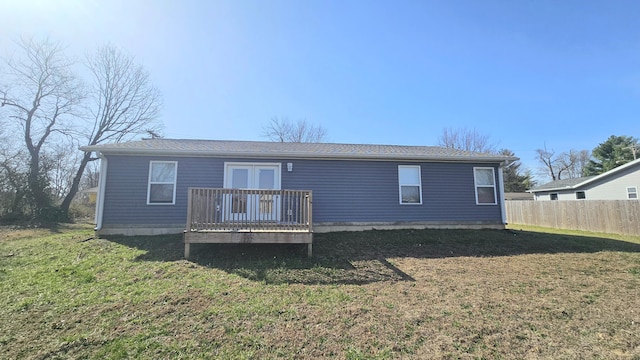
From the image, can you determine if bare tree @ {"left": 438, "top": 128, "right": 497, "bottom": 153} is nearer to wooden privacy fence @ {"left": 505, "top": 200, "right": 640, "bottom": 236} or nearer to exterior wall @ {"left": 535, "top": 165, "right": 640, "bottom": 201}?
exterior wall @ {"left": 535, "top": 165, "right": 640, "bottom": 201}

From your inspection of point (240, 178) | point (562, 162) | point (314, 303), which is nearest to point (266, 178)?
point (240, 178)

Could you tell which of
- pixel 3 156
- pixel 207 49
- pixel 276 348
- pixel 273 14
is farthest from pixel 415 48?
pixel 3 156

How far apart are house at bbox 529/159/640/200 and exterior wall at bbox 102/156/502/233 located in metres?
11.6

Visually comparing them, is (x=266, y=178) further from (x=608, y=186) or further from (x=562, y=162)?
(x=562, y=162)

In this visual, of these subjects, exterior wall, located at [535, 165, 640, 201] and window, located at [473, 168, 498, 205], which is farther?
exterior wall, located at [535, 165, 640, 201]

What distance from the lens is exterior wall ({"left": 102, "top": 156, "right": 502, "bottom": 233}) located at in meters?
8.30

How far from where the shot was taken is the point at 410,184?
955 centimetres

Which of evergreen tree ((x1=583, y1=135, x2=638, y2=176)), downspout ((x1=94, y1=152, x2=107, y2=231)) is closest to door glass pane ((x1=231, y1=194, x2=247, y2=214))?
downspout ((x1=94, y1=152, x2=107, y2=231))

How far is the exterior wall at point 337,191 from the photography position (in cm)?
830

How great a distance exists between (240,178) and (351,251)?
4.26m

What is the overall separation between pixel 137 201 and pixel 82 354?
6.50m

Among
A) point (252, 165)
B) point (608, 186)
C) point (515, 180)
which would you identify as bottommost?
point (608, 186)

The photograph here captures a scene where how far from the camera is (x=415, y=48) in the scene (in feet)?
32.0

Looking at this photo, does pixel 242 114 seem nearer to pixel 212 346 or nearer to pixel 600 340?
pixel 212 346
